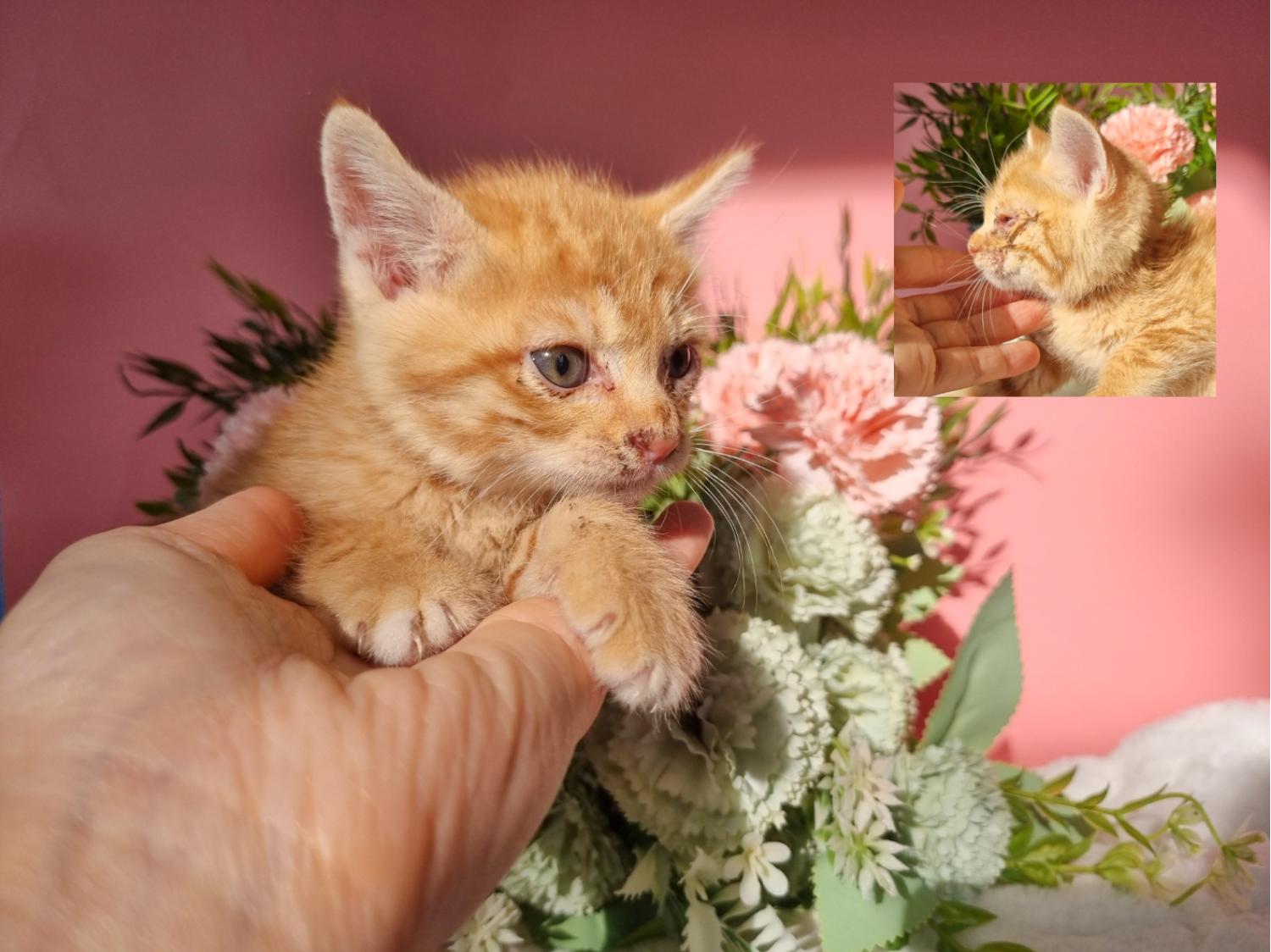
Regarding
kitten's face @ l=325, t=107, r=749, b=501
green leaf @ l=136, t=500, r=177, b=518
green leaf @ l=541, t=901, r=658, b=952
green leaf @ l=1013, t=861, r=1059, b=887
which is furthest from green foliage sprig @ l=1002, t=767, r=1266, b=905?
green leaf @ l=136, t=500, r=177, b=518

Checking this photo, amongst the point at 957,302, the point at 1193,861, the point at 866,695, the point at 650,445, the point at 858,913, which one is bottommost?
the point at 1193,861

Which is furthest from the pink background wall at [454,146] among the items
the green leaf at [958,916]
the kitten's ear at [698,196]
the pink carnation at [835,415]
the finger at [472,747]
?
the finger at [472,747]

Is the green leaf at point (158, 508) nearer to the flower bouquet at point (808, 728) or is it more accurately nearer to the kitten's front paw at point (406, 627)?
the flower bouquet at point (808, 728)

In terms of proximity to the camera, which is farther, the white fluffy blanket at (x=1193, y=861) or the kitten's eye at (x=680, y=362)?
the white fluffy blanket at (x=1193, y=861)

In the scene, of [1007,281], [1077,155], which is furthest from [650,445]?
[1077,155]

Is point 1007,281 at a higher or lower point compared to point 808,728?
higher

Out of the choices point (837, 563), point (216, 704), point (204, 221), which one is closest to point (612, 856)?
point (837, 563)

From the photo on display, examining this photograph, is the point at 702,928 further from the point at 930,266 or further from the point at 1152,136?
the point at 1152,136
